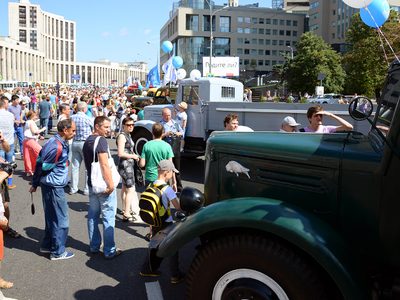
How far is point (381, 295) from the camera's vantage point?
243 centimetres

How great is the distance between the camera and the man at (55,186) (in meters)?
4.42

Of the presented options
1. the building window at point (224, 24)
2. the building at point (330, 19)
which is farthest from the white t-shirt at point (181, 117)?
the building window at point (224, 24)

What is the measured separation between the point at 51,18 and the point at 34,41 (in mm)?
18937

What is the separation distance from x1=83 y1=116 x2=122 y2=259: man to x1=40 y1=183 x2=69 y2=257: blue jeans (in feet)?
1.07

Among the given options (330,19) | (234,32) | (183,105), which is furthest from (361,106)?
(234,32)

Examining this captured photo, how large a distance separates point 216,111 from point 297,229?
22.1 ft

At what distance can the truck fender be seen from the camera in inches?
87.9

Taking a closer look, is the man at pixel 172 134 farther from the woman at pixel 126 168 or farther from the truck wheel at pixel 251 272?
the truck wheel at pixel 251 272

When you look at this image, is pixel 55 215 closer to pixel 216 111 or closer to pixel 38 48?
pixel 216 111

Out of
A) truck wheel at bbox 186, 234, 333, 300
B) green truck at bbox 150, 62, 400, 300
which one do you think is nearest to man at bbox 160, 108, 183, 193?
green truck at bbox 150, 62, 400, 300

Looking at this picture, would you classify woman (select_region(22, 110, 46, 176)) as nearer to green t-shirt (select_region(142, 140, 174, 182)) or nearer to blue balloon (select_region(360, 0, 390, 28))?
green t-shirt (select_region(142, 140, 174, 182))

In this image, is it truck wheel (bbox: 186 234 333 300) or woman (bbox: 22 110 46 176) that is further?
woman (bbox: 22 110 46 176)

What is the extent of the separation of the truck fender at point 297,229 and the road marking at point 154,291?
1.28m

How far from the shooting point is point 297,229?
2.32 m
